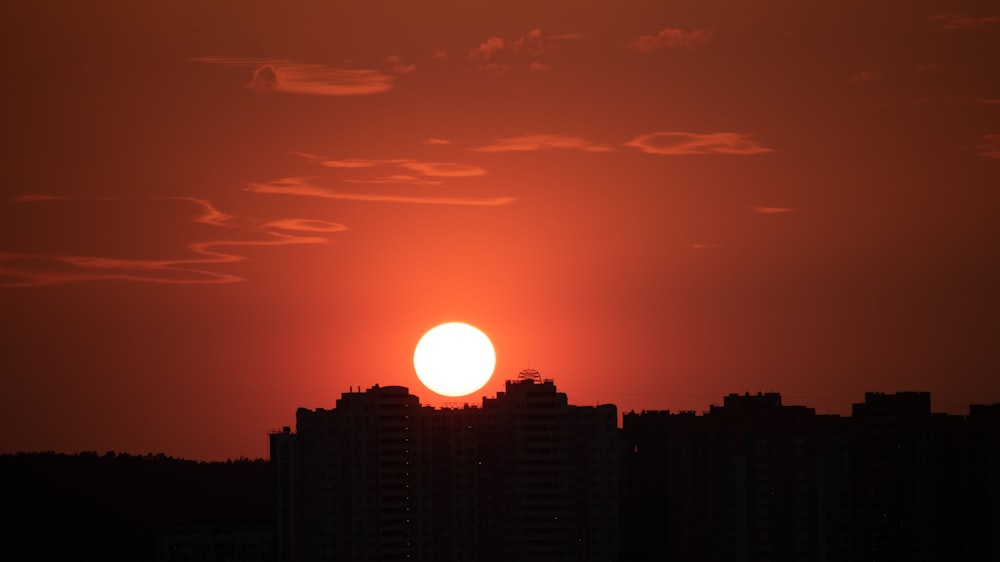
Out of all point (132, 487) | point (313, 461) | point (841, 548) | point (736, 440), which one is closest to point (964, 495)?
point (841, 548)

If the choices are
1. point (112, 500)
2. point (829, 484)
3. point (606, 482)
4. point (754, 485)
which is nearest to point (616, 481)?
point (606, 482)

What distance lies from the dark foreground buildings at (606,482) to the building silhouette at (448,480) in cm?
8

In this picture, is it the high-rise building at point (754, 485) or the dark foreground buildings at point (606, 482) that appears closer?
the dark foreground buildings at point (606, 482)

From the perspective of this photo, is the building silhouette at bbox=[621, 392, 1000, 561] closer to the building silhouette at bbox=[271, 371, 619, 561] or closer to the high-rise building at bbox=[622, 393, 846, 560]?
the high-rise building at bbox=[622, 393, 846, 560]

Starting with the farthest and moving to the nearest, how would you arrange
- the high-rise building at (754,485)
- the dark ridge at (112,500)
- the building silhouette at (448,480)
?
the dark ridge at (112,500) < the high-rise building at (754,485) < the building silhouette at (448,480)

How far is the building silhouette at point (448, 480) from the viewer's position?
8888cm

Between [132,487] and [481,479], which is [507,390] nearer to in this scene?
[481,479]

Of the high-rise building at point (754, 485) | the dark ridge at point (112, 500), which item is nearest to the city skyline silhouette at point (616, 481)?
the high-rise building at point (754, 485)

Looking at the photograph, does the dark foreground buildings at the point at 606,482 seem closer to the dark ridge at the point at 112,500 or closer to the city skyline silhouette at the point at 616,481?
the city skyline silhouette at the point at 616,481

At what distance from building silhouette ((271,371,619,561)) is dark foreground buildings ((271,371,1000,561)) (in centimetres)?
8

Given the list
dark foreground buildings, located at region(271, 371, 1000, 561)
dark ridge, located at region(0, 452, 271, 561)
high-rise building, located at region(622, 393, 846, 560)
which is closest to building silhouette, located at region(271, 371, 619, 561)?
dark foreground buildings, located at region(271, 371, 1000, 561)

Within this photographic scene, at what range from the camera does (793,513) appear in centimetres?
9194

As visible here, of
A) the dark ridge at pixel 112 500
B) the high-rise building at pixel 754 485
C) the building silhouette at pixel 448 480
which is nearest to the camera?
the building silhouette at pixel 448 480

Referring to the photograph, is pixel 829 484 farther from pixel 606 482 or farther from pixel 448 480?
pixel 448 480
